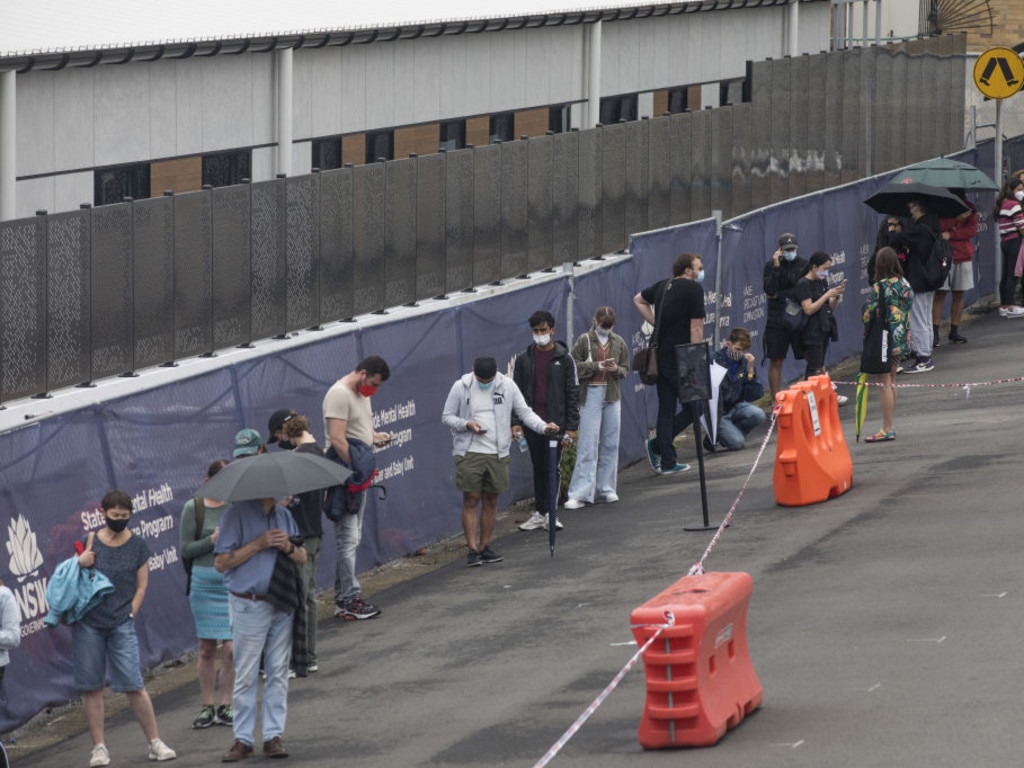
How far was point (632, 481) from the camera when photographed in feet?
62.8

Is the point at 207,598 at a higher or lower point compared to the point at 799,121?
lower

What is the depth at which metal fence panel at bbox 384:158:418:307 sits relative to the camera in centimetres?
1891

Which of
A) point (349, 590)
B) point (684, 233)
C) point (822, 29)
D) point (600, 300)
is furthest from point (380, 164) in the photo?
point (822, 29)

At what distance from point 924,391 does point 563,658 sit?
10.6m

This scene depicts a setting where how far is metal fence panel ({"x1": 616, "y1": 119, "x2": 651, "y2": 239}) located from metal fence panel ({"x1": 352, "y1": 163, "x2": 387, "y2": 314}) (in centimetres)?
563

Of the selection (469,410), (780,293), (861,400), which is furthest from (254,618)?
(780,293)

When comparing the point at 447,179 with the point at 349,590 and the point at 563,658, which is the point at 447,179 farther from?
the point at 563,658

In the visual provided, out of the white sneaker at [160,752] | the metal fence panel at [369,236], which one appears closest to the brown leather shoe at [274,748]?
the white sneaker at [160,752]

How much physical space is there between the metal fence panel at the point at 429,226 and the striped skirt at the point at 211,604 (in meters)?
7.99

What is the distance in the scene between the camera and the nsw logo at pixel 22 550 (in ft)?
40.1

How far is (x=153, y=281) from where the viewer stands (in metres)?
15.6

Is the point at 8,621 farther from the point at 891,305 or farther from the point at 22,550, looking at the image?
the point at 891,305

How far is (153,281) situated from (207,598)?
176 inches

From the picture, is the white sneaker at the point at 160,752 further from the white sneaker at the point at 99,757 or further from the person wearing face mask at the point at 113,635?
the white sneaker at the point at 99,757
